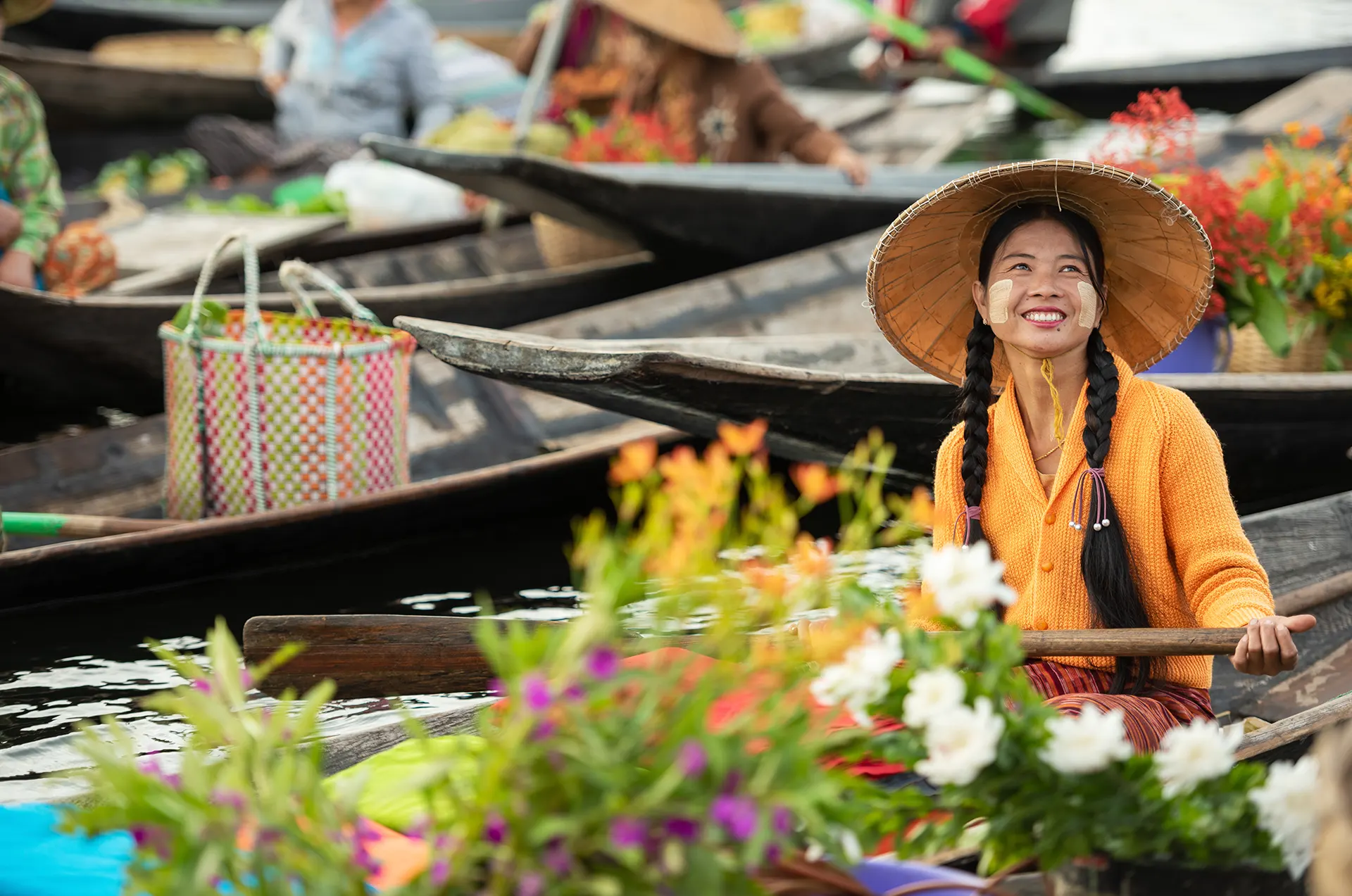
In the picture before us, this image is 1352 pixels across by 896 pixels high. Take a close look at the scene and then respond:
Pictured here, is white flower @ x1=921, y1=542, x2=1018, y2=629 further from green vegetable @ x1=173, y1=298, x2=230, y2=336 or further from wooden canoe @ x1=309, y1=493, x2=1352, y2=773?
green vegetable @ x1=173, y1=298, x2=230, y2=336

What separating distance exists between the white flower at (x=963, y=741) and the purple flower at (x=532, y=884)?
389 millimetres

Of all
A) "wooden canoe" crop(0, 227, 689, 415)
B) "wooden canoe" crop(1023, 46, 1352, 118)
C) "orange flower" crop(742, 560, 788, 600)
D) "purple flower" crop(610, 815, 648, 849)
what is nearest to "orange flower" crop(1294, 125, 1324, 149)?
"wooden canoe" crop(0, 227, 689, 415)

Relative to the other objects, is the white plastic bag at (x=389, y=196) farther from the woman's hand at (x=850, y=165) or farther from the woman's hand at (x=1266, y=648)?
the woman's hand at (x=1266, y=648)

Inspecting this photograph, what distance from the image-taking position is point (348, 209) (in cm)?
589

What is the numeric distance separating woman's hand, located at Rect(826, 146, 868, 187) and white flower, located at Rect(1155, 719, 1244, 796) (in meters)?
4.25

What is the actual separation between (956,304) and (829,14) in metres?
8.76

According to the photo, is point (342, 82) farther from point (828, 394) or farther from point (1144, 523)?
point (1144, 523)

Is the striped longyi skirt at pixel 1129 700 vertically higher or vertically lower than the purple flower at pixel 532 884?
lower

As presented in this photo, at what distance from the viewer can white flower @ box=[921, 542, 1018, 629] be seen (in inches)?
55.9

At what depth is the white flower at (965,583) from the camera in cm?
142

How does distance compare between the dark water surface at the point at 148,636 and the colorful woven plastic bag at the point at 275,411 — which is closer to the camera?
the dark water surface at the point at 148,636

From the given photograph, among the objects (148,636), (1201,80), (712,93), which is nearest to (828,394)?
(148,636)

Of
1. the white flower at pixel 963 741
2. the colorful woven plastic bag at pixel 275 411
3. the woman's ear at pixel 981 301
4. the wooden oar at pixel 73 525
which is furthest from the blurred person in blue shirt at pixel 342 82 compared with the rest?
the white flower at pixel 963 741

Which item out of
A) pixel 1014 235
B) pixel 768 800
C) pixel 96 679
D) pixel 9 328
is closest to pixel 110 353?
pixel 9 328
